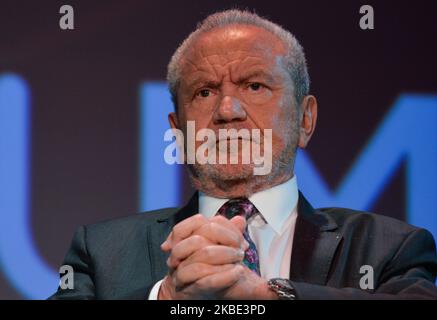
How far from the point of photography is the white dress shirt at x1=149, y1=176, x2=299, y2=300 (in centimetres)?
191

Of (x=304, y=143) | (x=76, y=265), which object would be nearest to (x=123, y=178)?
(x=76, y=265)

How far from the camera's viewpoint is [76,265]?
78.8 inches

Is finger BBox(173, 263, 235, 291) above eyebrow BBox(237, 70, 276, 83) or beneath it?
beneath

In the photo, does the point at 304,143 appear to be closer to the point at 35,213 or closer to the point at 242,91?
the point at 242,91

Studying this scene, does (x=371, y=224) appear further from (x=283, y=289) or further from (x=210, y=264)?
(x=210, y=264)

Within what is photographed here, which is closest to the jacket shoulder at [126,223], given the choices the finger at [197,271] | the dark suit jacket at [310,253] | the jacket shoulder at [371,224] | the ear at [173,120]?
the dark suit jacket at [310,253]

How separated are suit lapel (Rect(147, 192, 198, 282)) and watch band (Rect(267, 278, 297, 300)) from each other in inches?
15.8

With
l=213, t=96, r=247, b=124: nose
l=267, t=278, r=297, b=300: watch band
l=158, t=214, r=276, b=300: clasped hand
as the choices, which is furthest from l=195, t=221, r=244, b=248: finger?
l=213, t=96, r=247, b=124: nose

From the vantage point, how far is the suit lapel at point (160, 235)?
1.91 metres

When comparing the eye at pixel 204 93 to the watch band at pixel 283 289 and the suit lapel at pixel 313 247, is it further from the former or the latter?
the watch band at pixel 283 289

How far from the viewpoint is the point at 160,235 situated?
200cm

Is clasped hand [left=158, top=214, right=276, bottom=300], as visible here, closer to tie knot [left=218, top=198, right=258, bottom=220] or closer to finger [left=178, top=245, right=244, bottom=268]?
finger [left=178, top=245, right=244, bottom=268]

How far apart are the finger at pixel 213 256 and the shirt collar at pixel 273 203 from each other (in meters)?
0.46
